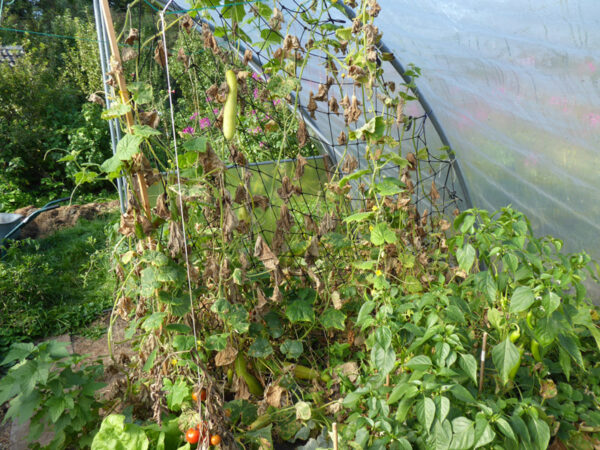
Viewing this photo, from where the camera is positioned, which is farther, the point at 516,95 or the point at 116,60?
the point at 516,95

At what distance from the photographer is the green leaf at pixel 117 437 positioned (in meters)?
1.44

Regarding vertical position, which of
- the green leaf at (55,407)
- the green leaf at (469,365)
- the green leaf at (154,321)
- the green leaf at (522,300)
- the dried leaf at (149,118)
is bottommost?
the green leaf at (55,407)

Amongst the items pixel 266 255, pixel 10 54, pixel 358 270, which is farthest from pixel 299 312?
pixel 10 54

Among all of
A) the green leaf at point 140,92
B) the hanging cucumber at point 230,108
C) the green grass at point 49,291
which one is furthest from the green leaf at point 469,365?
the green grass at point 49,291

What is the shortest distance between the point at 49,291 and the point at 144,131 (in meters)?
2.27

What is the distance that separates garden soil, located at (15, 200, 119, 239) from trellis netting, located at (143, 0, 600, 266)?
3201 millimetres

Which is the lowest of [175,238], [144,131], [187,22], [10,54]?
[175,238]

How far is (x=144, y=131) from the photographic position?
1541 mm

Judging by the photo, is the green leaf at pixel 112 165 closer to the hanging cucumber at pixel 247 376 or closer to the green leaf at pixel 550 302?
the hanging cucumber at pixel 247 376

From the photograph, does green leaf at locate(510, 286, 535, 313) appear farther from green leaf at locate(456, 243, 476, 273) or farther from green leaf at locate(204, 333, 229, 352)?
green leaf at locate(204, 333, 229, 352)

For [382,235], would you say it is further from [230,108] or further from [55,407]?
[55,407]

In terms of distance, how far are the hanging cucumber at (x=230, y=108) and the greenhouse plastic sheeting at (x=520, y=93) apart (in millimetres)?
1152

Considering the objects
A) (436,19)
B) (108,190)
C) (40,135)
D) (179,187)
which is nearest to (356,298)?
(179,187)

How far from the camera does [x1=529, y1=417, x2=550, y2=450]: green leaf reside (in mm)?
1339
